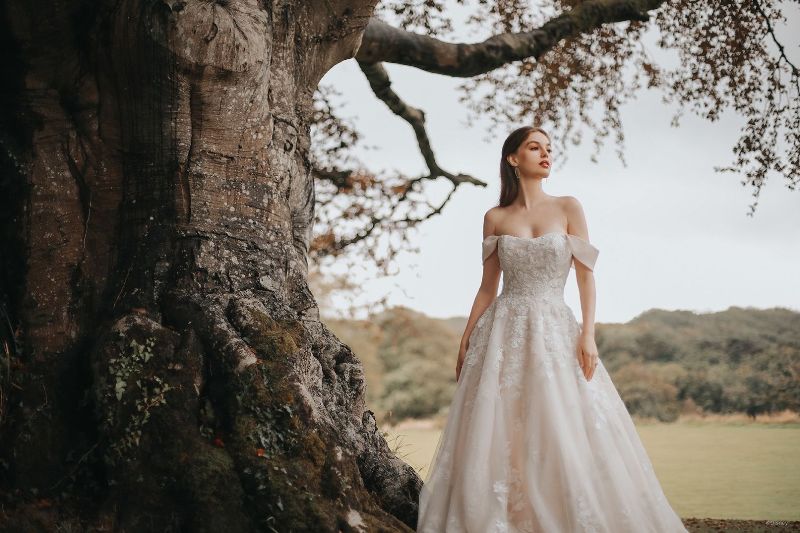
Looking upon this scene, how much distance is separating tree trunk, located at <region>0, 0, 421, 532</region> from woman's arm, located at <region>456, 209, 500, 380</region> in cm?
65

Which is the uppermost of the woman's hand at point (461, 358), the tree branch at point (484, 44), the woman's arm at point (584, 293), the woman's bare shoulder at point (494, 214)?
the tree branch at point (484, 44)

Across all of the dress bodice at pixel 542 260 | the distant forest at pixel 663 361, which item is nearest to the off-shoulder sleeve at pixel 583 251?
the dress bodice at pixel 542 260

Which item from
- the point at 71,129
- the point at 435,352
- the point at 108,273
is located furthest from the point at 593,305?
the point at 435,352

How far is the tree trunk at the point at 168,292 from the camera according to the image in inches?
135

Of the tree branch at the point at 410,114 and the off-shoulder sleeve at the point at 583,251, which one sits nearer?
the off-shoulder sleeve at the point at 583,251

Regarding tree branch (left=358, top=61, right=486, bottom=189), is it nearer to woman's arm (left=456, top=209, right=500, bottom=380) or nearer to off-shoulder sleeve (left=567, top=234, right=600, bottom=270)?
woman's arm (left=456, top=209, right=500, bottom=380)

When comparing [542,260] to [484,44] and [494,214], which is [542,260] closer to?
[494,214]

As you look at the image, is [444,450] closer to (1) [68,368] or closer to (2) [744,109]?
(1) [68,368]

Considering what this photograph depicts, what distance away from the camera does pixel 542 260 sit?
393cm

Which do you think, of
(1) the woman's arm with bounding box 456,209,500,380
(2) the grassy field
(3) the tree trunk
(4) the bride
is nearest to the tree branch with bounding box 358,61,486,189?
(3) the tree trunk

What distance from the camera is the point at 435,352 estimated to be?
66.1 feet

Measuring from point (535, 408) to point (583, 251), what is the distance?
2.63ft

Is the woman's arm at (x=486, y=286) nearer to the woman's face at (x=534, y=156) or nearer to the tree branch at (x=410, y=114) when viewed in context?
the woman's face at (x=534, y=156)

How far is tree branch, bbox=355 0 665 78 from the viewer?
644cm
